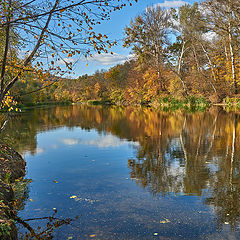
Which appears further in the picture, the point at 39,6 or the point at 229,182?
the point at 229,182

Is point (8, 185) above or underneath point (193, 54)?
underneath

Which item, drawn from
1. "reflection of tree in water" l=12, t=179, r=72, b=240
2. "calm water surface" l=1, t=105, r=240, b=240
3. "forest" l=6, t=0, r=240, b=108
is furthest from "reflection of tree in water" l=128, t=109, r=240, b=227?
"forest" l=6, t=0, r=240, b=108

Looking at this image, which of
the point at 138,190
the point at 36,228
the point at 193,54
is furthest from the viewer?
the point at 193,54

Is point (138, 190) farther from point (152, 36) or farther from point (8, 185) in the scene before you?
point (152, 36)

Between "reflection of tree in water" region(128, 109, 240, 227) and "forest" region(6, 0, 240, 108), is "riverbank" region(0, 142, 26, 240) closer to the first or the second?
"reflection of tree in water" region(128, 109, 240, 227)

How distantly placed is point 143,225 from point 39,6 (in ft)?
14.9

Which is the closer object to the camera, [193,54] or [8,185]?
[8,185]

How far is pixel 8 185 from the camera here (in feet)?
19.0

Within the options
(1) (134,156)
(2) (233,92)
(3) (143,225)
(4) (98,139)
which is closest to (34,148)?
(4) (98,139)

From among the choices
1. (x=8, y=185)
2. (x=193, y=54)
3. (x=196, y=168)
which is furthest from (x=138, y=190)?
(x=193, y=54)

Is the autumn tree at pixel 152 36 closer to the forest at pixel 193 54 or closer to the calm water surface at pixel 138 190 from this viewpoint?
the forest at pixel 193 54

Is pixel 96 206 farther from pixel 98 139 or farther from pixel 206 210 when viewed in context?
pixel 98 139

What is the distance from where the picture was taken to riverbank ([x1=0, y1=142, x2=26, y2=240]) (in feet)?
12.5

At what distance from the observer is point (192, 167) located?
25.9ft
